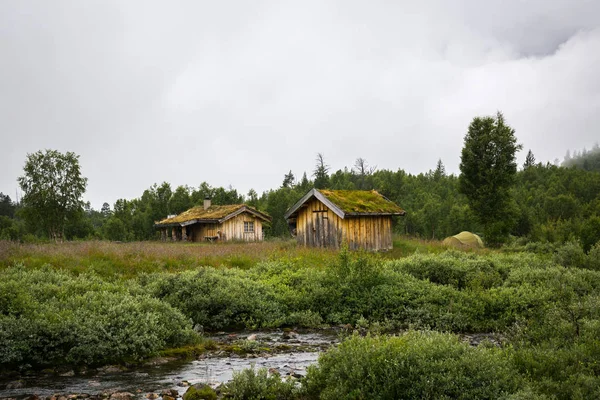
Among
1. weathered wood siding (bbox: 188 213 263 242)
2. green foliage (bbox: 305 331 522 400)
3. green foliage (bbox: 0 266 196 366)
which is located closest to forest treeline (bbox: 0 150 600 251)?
weathered wood siding (bbox: 188 213 263 242)

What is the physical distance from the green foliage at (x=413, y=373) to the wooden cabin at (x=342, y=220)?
17037 millimetres

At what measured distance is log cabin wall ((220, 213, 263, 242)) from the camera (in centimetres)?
3931

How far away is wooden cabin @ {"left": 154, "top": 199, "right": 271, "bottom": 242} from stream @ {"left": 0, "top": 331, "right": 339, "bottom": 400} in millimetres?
28089

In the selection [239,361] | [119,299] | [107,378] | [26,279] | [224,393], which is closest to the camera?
[224,393]

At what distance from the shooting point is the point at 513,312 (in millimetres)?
12883

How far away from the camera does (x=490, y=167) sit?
37531mm

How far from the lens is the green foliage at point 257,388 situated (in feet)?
23.4

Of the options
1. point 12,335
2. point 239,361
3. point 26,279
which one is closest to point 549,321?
point 239,361

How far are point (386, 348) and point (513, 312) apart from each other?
7.16m

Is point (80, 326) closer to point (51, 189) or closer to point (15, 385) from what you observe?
point (15, 385)

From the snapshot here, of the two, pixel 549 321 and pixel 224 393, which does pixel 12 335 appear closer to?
pixel 224 393

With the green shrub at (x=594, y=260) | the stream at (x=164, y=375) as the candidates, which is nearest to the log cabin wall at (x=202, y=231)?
the green shrub at (x=594, y=260)

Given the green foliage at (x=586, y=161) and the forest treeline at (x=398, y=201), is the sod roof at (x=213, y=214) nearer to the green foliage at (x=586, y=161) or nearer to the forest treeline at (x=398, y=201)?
the forest treeline at (x=398, y=201)

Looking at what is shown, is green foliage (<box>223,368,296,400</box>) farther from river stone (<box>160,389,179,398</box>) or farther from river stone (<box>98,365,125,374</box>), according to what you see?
river stone (<box>98,365,125,374</box>)
